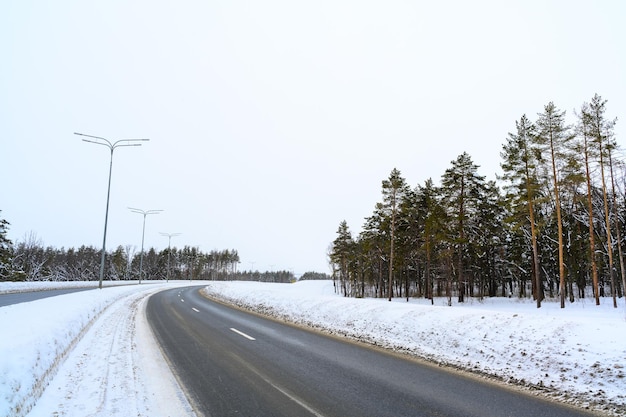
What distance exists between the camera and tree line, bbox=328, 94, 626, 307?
90.0 ft

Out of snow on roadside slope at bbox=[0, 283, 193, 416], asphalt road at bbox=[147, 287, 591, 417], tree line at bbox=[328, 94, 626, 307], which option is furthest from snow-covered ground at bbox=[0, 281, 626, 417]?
tree line at bbox=[328, 94, 626, 307]

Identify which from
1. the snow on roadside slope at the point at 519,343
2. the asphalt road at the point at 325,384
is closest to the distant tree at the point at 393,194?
the snow on roadside slope at the point at 519,343

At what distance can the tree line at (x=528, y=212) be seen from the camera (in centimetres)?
2742

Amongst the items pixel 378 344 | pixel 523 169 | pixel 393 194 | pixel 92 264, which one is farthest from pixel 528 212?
pixel 92 264

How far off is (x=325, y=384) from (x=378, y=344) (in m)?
4.69

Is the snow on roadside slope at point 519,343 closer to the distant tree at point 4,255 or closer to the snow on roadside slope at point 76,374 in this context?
the snow on roadside slope at point 76,374

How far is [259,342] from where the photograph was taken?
10.9 metres

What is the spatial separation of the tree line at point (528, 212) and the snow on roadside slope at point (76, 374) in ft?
97.5

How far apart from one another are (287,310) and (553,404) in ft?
47.4

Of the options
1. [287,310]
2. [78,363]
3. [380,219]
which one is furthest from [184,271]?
[78,363]

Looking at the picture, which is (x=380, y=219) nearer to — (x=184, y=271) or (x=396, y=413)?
(x=396, y=413)

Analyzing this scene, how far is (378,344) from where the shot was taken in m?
10.9

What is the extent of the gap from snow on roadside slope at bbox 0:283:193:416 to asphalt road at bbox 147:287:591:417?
55 centimetres

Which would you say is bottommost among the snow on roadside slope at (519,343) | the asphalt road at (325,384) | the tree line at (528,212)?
the asphalt road at (325,384)
